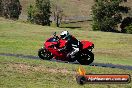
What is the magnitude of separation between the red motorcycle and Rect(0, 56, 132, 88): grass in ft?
9.81

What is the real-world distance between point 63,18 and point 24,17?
15.6 metres

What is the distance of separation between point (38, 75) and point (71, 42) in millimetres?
6334

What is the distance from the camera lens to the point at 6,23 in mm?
59750

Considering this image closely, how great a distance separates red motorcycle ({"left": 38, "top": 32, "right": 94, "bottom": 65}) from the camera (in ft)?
71.7

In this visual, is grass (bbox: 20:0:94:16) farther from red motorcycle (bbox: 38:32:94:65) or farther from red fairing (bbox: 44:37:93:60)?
red fairing (bbox: 44:37:93:60)

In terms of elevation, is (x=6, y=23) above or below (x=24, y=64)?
below

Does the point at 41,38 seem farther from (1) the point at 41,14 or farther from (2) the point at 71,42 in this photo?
(1) the point at 41,14

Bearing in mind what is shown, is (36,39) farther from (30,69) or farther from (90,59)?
(30,69)

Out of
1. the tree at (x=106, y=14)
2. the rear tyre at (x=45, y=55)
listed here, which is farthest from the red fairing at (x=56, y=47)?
the tree at (x=106, y=14)

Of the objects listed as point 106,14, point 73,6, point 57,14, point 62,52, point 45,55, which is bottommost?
point 73,6

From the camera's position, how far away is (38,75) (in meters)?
16.1

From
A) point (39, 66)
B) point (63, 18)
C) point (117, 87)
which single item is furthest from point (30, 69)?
point (63, 18)

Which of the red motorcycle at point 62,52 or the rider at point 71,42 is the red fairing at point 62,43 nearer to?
the red motorcycle at point 62,52

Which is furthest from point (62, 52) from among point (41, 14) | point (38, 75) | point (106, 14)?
point (41, 14)
